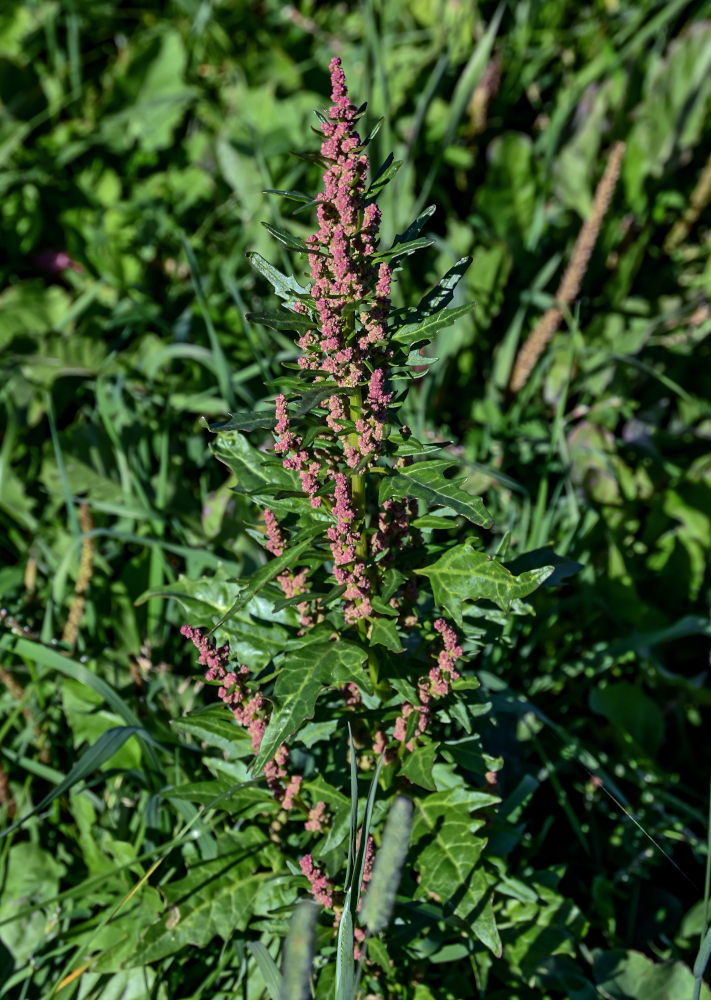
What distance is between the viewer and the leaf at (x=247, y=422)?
4.62 feet

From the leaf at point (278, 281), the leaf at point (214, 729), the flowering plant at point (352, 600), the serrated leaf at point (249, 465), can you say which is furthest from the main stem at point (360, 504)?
the leaf at point (214, 729)

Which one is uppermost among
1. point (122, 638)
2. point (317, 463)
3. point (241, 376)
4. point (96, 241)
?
point (96, 241)

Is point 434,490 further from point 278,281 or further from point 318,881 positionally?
point 318,881

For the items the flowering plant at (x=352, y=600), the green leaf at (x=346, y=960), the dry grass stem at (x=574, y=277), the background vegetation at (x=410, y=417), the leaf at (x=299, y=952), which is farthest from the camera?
the dry grass stem at (x=574, y=277)

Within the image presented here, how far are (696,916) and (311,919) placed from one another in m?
1.70

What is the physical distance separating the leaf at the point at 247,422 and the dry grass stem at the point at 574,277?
1982 millimetres

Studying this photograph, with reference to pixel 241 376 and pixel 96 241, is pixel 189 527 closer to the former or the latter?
pixel 241 376

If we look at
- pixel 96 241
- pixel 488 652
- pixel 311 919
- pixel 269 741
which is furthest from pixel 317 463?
pixel 96 241

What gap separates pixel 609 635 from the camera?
2.80 m

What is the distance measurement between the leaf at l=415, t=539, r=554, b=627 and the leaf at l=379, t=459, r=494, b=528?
0.12 metres

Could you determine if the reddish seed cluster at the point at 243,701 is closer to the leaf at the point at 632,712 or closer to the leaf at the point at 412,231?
the leaf at the point at 412,231

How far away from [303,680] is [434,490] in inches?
15.5

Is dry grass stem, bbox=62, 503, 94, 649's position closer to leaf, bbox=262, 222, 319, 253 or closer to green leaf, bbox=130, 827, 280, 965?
green leaf, bbox=130, 827, 280, 965

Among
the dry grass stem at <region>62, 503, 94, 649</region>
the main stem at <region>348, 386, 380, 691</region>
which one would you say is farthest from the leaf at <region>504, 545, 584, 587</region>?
the dry grass stem at <region>62, 503, 94, 649</region>
